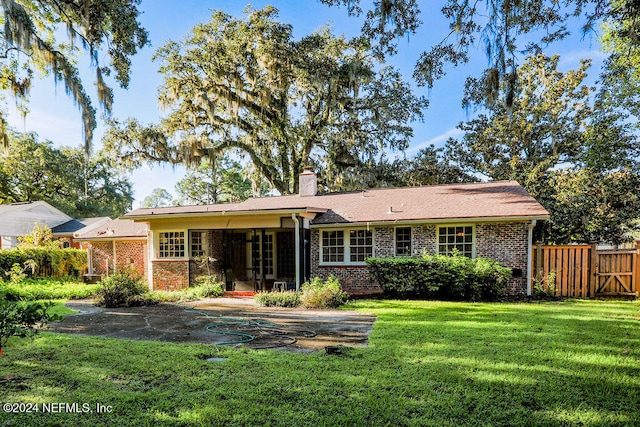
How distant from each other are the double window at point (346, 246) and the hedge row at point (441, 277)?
1425mm

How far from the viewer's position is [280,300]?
9867 mm

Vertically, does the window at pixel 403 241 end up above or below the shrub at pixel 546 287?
above

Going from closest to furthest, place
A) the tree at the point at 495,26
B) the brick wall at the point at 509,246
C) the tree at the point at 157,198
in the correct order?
the tree at the point at 495,26 < the brick wall at the point at 509,246 < the tree at the point at 157,198

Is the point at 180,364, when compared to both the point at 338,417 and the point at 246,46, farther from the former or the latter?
the point at 246,46

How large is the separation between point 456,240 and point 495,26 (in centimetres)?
743

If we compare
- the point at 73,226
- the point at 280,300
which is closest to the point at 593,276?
the point at 280,300

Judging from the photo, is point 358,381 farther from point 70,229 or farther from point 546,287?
point 70,229

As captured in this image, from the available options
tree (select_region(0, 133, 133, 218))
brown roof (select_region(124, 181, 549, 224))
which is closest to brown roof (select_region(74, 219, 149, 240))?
brown roof (select_region(124, 181, 549, 224))

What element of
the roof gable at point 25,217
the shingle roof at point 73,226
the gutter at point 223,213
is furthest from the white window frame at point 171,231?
the roof gable at point 25,217

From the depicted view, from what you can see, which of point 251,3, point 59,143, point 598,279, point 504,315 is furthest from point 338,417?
point 59,143

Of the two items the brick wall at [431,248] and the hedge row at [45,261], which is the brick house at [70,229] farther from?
the brick wall at [431,248]

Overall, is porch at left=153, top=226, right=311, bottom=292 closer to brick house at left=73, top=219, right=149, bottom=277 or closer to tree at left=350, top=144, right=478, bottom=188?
brick house at left=73, top=219, right=149, bottom=277

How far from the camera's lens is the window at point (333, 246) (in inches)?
496

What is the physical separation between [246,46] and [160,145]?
6.94 metres
